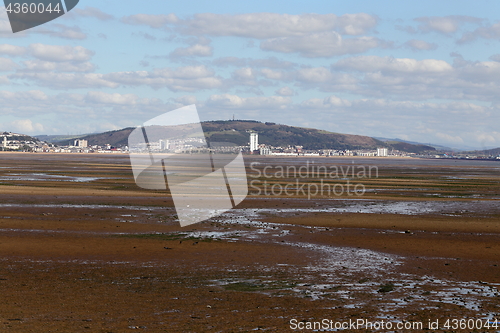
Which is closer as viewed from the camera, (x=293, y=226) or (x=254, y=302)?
(x=254, y=302)

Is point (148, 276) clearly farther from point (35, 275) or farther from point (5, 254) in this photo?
point (5, 254)

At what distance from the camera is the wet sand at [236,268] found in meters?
9.73

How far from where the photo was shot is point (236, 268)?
13852 mm

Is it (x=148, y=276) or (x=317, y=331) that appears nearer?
(x=317, y=331)

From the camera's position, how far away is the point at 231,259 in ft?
49.4

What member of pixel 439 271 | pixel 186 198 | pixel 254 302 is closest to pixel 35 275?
pixel 254 302

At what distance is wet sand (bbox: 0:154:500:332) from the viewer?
383 inches

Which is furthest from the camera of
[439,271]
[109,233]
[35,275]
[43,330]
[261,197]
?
[261,197]

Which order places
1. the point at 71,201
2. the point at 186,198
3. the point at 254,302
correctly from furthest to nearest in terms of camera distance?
the point at 186,198, the point at 71,201, the point at 254,302

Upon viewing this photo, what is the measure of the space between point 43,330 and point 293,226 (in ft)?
48.3

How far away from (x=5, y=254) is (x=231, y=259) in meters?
6.46

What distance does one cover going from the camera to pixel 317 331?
29.3ft

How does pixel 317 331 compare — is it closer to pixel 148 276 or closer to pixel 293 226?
pixel 148 276

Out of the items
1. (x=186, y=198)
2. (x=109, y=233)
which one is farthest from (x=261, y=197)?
(x=109, y=233)
